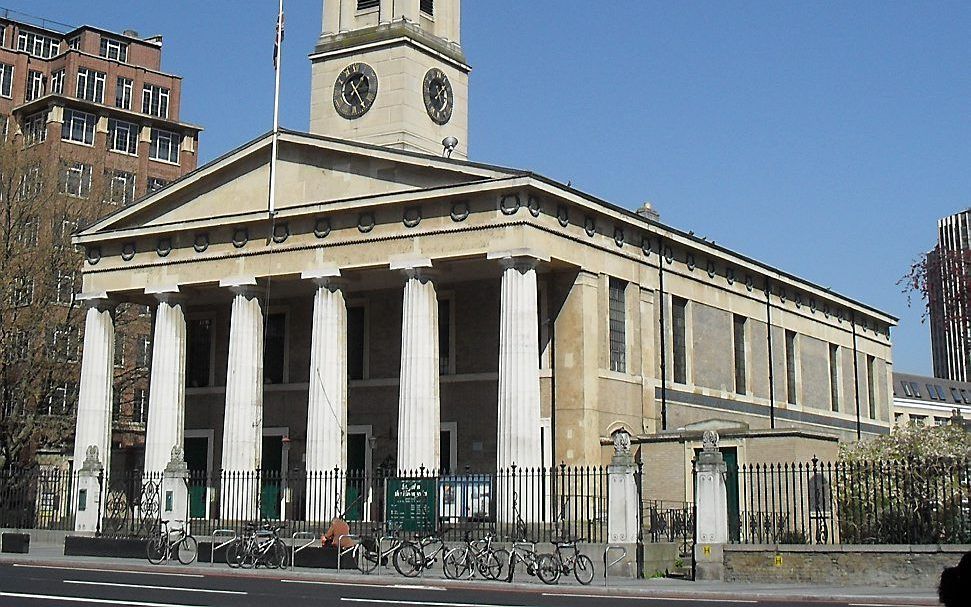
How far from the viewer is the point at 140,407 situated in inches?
2844

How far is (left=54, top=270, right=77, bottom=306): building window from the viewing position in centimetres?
5175

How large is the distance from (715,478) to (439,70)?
24352 millimetres

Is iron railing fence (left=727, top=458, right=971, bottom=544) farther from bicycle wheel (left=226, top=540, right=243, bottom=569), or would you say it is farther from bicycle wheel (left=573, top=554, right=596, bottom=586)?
bicycle wheel (left=226, top=540, right=243, bottom=569)

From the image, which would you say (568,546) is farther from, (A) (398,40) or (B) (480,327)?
A: (A) (398,40)

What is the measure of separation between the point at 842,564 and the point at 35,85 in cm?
7121

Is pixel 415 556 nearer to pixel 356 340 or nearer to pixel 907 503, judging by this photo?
pixel 907 503

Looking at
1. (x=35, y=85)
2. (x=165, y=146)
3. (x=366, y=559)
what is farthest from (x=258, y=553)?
(x=35, y=85)

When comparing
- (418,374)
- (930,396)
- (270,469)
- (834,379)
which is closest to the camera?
(418,374)

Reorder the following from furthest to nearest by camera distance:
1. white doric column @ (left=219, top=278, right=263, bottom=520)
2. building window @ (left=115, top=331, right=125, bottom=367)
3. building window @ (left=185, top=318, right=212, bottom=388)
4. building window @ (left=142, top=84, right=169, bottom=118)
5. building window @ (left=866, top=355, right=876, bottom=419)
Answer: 1. building window @ (left=142, top=84, right=169, bottom=118)
2. building window @ (left=866, top=355, right=876, bottom=419)
3. building window @ (left=115, top=331, right=125, bottom=367)
4. building window @ (left=185, top=318, right=212, bottom=388)
5. white doric column @ (left=219, top=278, right=263, bottom=520)

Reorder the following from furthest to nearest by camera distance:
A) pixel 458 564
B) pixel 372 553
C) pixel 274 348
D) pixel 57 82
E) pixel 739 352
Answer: pixel 57 82 → pixel 739 352 → pixel 274 348 → pixel 372 553 → pixel 458 564

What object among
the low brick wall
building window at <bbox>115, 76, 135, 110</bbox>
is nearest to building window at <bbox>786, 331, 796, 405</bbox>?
the low brick wall

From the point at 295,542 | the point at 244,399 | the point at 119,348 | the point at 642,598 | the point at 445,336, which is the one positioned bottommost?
the point at 642,598

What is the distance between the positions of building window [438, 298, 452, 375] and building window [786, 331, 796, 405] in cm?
1770

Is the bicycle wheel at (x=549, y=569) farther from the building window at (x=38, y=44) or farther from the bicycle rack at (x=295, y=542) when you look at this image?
the building window at (x=38, y=44)
